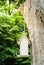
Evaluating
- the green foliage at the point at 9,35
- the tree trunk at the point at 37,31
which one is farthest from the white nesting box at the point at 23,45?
the green foliage at the point at 9,35

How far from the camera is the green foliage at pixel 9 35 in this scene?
4.98 m

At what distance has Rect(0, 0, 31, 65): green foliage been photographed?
16.3 feet

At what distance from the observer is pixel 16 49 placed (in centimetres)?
506

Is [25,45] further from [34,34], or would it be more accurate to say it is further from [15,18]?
[15,18]

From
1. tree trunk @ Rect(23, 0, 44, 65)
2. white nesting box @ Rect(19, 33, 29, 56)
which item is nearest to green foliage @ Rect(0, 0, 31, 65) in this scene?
white nesting box @ Rect(19, 33, 29, 56)

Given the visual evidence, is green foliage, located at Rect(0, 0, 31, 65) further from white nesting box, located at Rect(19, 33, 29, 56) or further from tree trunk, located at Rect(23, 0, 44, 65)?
tree trunk, located at Rect(23, 0, 44, 65)

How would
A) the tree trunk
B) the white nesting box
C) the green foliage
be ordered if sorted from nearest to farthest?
the tree trunk → the white nesting box → the green foliage

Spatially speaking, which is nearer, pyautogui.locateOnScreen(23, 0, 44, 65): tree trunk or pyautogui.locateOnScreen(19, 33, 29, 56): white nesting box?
pyautogui.locateOnScreen(23, 0, 44, 65): tree trunk

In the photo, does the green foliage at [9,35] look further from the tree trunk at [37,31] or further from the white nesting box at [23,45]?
the tree trunk at [37,31]

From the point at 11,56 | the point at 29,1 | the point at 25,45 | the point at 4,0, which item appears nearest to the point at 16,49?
the point at 11,56

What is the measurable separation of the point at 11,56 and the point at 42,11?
147 inches

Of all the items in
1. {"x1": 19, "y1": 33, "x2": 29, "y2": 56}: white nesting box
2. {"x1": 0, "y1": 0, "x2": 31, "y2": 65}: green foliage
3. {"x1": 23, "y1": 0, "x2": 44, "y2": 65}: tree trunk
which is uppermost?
{"x1": 23, "y1": 0, "x2": 44, "y2": 65}: tree trunk

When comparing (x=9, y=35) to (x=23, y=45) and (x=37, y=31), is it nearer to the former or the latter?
(x=23, y=45)

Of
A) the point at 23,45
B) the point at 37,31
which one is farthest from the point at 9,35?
the point at 37,31
